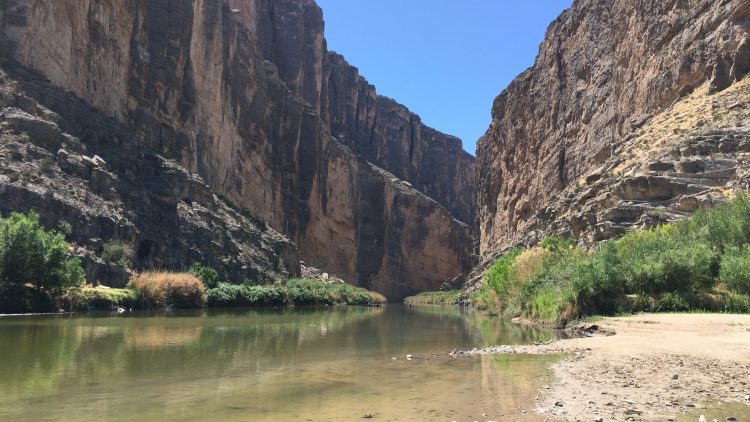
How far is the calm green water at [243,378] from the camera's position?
10.0m

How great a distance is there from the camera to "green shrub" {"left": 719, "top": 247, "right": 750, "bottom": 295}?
26575 millimetres

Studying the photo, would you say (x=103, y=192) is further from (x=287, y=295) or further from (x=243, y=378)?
(x=243, y=378)

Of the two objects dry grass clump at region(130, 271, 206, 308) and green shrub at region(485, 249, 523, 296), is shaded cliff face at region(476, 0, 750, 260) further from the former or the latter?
dry grass clump at region(130, 271, 206, 308)

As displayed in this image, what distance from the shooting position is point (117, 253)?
142 feet

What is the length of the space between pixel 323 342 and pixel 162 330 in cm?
742

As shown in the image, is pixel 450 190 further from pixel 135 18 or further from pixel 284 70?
pixel 135 18

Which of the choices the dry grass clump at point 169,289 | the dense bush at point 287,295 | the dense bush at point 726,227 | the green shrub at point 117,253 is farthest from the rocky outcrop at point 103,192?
the dense bush at point 726,227

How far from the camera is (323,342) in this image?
23000 mm

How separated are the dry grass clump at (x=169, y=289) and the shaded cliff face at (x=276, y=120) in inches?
842

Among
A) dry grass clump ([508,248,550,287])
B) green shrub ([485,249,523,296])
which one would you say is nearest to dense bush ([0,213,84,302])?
dry grass clump ([508,248,550,287])

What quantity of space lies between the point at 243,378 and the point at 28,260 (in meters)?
24.7

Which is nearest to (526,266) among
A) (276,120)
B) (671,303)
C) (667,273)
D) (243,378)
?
(667,273)

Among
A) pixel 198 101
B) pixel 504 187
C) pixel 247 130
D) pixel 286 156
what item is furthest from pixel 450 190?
pixel 198 101

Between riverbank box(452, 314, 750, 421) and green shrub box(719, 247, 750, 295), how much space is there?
4542 millimetres
